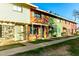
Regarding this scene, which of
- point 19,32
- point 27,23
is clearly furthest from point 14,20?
point 27,23

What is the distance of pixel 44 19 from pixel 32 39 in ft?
10.9

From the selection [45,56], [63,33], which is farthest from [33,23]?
[45,56]

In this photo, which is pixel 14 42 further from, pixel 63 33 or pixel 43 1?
pixel 63 33

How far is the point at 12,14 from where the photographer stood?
1611 centimetres

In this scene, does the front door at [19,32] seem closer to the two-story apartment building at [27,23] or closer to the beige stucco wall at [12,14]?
the two-story apartment building at [27,23]

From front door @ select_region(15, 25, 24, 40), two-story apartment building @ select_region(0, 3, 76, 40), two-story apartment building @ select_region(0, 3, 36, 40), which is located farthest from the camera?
front door @ select_region(15, 25, 24, 40)

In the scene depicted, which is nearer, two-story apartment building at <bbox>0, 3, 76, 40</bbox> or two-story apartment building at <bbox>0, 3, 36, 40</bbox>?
two-story apartment building at <bbox>0, 3, 36, 40</bbox>

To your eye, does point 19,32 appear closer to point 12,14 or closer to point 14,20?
point 14,20

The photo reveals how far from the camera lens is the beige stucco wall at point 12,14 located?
1504 centimetres

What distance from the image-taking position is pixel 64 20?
2342 cm

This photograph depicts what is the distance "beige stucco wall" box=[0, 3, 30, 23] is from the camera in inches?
592

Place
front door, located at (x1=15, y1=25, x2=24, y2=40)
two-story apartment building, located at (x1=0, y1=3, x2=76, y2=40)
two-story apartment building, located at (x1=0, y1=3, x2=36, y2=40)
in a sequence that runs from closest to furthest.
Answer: two-story apartment building, located at (x1=0, y1=3, x2=36, y2=40) < two-story apartment building, located at (x1=0, y1=3, x2=76, y2=40) < front door, located at (x1=15, y1=25, x2=24, y2=40)

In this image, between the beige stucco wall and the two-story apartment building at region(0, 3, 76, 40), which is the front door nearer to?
the two-story apartment building at region(0, 3, 76, 40)

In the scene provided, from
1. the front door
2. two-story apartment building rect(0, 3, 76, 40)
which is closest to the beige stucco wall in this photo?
two-story apartment building rect(0, 3, 76, 40)
